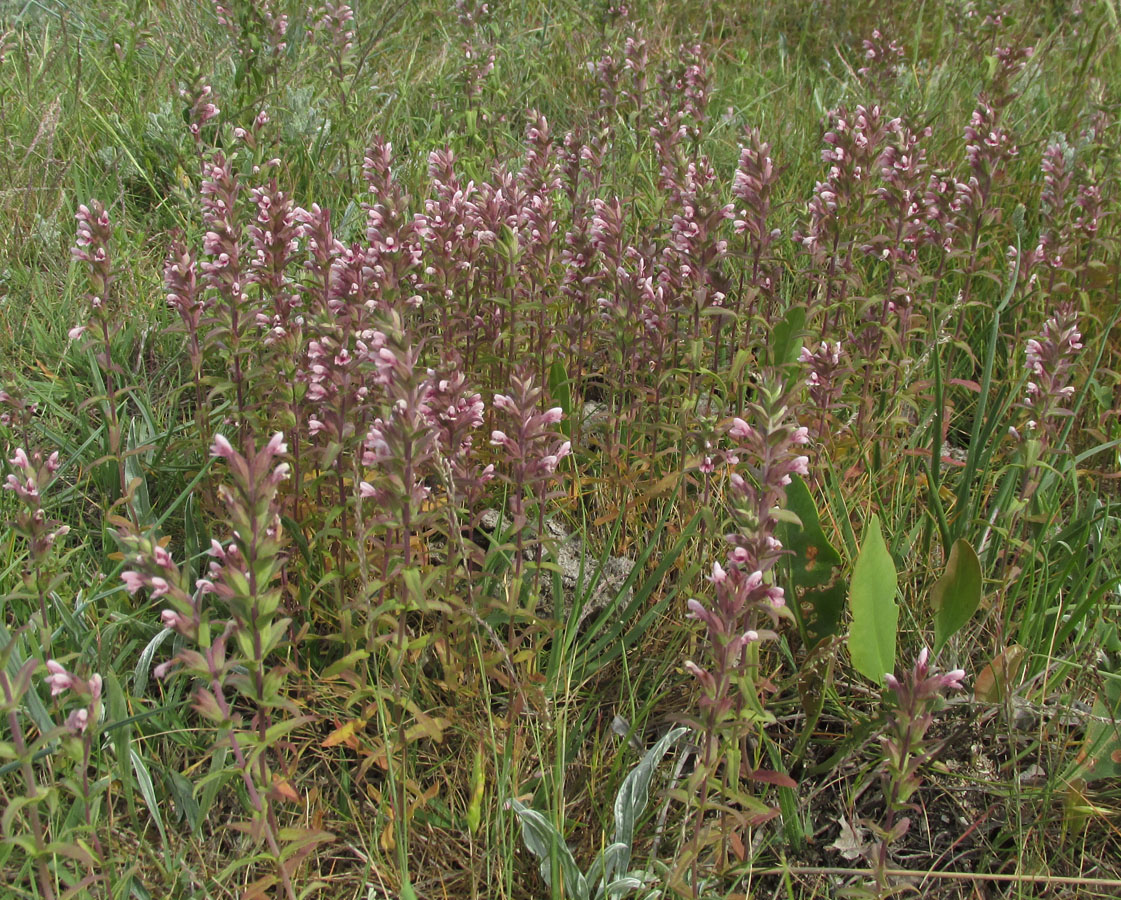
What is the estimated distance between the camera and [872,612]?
2.37 m

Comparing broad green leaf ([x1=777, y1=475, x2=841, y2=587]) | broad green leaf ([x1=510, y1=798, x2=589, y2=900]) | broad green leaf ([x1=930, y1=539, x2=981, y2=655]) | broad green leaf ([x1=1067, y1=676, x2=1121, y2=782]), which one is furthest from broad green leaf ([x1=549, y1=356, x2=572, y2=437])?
broad green leaf ([x1=1067, y1=676, x2=1121, y2=782])

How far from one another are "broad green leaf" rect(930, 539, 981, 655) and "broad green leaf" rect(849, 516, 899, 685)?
19 centimetres

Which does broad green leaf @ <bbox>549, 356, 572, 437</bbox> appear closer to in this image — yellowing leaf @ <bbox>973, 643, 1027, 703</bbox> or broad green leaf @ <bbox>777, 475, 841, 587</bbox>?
broad green leaf @ <bbox>777, 475, 841, 587</bbox>

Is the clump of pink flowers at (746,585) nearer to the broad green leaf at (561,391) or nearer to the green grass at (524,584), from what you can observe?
the green grass at (524,584)

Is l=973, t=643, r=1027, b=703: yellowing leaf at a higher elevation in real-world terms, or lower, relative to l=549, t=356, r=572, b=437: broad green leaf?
lower

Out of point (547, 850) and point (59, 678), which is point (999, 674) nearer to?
point (547, 850)

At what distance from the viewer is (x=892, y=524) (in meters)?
2.97

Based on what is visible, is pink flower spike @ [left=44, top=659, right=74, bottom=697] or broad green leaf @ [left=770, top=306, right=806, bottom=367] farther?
broad green leaf @ [left=770, top=306, right=806, bottom=367]

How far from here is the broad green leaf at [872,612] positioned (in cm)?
237

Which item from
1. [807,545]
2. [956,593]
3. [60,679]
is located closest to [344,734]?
[60,679]

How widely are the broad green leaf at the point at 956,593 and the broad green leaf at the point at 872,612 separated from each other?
19cm

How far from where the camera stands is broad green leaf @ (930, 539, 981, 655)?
244 cm

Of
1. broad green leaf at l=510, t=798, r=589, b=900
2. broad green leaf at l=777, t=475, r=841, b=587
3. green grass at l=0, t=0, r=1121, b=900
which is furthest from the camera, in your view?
broad green leaf at l=777, t=475, r=841, b=587

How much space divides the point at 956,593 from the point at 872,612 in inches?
10.3
